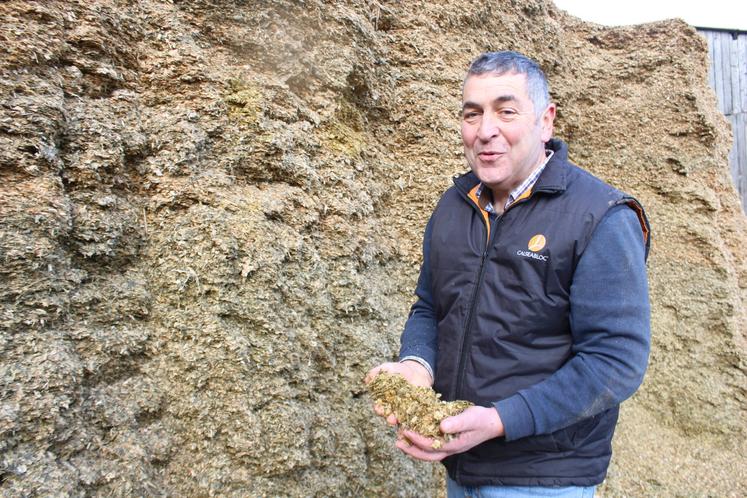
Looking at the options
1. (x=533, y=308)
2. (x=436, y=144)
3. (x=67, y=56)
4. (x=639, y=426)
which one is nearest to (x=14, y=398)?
(x=67, y=56)

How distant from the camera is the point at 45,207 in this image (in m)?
1.88

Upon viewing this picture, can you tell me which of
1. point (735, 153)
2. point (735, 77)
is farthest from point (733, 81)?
point (735, 153)

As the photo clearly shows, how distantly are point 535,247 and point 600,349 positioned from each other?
35 cm

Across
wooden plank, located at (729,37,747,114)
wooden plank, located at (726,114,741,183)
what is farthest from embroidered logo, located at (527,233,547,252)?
wooden plank, located at (726,114,741,183)

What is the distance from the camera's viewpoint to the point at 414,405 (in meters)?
1.61

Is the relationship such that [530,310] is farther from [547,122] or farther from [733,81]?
[733,81]

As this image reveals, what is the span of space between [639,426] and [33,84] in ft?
15.0

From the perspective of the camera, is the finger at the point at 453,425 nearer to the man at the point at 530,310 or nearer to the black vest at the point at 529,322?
the man at the point at 530,310

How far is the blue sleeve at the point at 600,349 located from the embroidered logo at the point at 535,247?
13cm

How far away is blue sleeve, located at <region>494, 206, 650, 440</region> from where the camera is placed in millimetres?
1427

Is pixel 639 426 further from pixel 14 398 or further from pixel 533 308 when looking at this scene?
pixel 14 398

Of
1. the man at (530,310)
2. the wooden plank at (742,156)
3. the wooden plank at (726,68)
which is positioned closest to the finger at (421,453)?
the man at (530,310)

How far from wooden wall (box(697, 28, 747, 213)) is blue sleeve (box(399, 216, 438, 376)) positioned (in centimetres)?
761

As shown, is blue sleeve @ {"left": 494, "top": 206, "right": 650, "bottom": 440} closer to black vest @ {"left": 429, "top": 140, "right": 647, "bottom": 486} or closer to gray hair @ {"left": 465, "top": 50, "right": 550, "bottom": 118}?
black vest @ {"left": 429, "top": 140, "right": 647, "bottom": 486}
